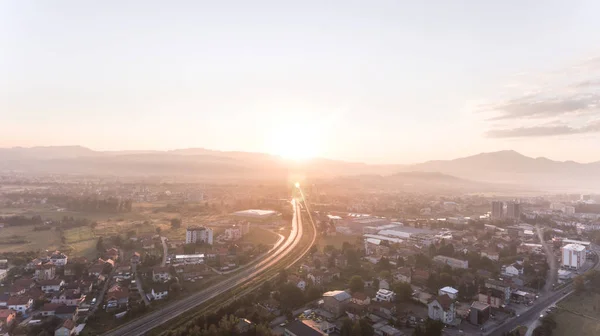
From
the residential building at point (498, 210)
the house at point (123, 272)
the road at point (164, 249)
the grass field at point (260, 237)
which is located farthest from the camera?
the residential building at point (498, 210)

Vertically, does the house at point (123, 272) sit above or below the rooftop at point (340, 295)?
below

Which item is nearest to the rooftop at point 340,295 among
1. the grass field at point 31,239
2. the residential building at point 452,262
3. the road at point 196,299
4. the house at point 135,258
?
the road at point 196,299

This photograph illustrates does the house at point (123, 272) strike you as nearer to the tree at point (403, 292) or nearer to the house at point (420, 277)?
the tree at point (403, 292)

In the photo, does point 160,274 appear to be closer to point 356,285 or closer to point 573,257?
point 356,285

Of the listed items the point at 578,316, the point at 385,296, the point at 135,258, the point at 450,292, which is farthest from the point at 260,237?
the point at 578,316

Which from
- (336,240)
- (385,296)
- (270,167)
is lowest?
(336,240)

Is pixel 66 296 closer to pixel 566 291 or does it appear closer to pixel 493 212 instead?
pixel 566 291

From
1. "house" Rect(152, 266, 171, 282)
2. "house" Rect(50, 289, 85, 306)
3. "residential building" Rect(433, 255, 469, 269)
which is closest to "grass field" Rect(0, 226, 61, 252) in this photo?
"house" Rect(50, 289, 85, 306)
